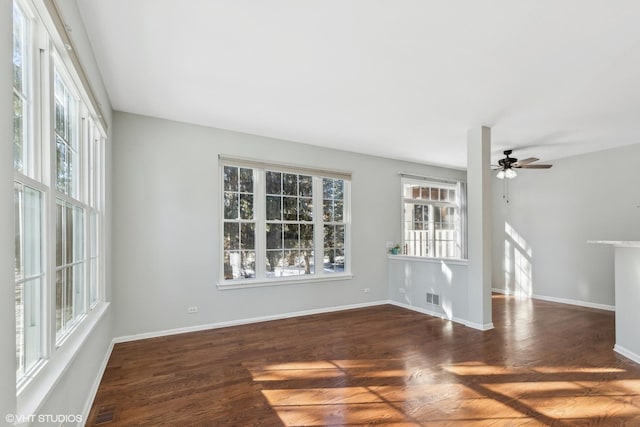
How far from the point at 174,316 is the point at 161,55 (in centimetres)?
304

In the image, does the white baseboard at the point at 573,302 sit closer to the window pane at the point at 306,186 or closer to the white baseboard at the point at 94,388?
the window pane at the point at 306,186

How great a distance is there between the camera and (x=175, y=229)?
427 cm

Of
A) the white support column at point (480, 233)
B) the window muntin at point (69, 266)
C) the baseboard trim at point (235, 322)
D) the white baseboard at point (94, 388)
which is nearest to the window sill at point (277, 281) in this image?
the baseboard trim at point (235, 322)

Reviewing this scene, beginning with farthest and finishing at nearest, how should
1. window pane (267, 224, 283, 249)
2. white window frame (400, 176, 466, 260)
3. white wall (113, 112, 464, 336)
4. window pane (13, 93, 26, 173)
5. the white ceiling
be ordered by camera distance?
white window frame (400, 176, 466, 260), window pane (267, 224, 283, 249), white wall (113, 112, 464, 336), the white ceiling, window pane (13, 93, 26, 173)

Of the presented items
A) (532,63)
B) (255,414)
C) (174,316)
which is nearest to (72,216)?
(255,414)

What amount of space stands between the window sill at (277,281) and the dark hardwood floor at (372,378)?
0.55 metres

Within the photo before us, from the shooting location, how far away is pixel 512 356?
3490 millimetres

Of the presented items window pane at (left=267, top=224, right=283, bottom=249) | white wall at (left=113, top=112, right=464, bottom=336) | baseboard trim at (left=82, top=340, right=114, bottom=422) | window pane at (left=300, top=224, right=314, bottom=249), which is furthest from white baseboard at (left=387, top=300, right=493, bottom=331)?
baseboard trim at (left=82, top=340, right=114, bottom=422)

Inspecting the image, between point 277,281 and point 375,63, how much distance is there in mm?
3296

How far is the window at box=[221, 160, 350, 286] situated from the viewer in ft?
15.5

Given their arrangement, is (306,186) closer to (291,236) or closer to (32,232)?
(291,236)

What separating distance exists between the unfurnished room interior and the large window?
16 mm

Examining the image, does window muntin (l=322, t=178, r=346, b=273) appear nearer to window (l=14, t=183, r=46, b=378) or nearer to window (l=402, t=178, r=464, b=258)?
window (l=402, t=178, r=464, b=258)

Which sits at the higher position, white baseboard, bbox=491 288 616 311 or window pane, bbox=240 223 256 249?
window pane, bbox=240 223 256 249
